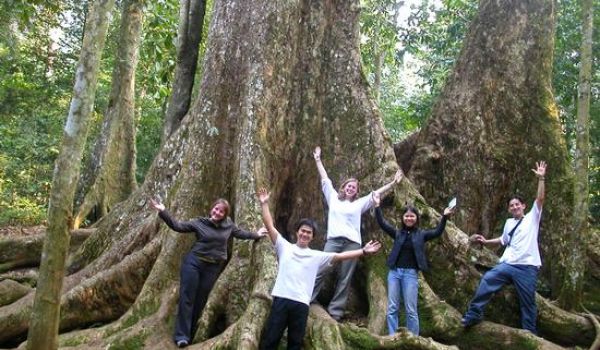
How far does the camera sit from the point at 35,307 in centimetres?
477

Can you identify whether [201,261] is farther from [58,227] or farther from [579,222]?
[579,222]

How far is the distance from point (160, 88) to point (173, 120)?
1348 millimetres

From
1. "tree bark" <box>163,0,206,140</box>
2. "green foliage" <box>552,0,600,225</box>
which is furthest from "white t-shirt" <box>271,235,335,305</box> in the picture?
"green foliage" <box>552,0,600,225</box>

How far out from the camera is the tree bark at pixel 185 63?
10.1 meters

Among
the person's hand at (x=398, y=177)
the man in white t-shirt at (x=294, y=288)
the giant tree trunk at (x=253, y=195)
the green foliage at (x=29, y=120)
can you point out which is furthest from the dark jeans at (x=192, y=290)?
the green foliage at (x=29, y=120)

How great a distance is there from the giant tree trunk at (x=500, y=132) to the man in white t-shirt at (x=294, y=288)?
→ 155 inches

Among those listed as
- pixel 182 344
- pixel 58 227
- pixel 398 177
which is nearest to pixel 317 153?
pixel 398 177

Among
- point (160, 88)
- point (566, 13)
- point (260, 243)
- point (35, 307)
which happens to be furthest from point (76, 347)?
point (566, 13)

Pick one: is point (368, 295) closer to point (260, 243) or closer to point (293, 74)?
point (260, 243)

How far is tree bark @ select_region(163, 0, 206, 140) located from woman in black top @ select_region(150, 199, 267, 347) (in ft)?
Answer: 13.4

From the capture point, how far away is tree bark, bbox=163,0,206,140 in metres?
10.1

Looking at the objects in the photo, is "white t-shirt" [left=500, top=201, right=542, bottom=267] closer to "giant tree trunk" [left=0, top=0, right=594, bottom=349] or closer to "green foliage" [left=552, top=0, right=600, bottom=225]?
"giant tree trunk" [left=0, top=0, right=594, bottom=349]

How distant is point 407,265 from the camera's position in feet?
20.8

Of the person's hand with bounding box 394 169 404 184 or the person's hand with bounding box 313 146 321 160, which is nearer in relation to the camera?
the person's hand with bounding box 394 169 404 184
